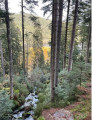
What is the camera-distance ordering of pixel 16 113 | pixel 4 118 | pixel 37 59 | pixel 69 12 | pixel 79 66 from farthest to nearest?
pixel 37 59 < pixel 69 12 < pixel 16 113 < pixel 79 66 < pixel 4 118

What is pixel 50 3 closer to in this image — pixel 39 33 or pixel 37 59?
pixel 39 33

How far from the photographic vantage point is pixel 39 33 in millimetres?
21219

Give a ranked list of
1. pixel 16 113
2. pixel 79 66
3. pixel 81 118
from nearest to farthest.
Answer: pixel 81 118
pixel 79 66
pixel 16 113

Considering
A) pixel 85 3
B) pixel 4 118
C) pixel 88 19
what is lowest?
pixel 4 118

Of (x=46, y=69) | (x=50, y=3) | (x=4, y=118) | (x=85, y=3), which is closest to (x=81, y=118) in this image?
(x=4, y=118)

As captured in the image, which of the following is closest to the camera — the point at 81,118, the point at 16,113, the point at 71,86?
the point at 81,118

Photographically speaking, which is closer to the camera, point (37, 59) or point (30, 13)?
point (30, 13)

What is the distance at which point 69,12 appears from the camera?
7.90 metres

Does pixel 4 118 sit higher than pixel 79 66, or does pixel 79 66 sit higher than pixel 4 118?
pixel 79 66

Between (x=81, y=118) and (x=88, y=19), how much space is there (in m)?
8.05

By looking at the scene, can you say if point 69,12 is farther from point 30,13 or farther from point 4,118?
point 4,118

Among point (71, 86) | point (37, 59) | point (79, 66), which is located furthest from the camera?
point (37, 59)

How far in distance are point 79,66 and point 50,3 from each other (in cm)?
455

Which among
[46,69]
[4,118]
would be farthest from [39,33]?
[4,118]
